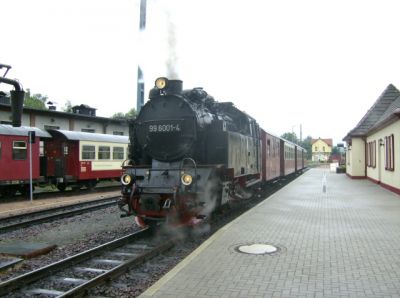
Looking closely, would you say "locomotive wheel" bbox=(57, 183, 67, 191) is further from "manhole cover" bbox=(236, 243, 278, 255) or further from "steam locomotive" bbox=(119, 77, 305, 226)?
"manhole cover" bbox=(236, 243, 278, 255)

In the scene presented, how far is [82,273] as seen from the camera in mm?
6387

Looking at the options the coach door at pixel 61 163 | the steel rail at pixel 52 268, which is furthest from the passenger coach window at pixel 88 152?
the steel rail at pixel 52 268

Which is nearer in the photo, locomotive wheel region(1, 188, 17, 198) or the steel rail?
the steel rail

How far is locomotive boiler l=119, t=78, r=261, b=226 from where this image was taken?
331 inches

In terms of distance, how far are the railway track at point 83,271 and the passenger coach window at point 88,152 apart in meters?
12.2

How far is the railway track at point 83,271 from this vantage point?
217 inches

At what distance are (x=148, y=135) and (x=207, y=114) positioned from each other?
4.71ft

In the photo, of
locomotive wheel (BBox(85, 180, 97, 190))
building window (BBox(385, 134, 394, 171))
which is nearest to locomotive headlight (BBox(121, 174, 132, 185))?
building window (BBox(385, 134, 394, 171))

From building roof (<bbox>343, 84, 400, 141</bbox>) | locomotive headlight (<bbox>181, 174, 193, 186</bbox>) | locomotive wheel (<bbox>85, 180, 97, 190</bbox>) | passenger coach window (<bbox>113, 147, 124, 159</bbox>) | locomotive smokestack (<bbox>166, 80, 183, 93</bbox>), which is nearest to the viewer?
locomotive headlight (<bbox>181, 174, 193, 186</bbox>)

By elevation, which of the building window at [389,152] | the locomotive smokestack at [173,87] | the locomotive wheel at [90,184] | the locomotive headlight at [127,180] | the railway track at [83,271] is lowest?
the railway track at [83,271]

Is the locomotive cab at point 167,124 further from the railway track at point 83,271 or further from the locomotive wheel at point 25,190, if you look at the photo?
the locomotive wheel at point 25,190

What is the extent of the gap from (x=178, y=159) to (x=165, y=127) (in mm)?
765

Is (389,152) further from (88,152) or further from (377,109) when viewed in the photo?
(88,152)

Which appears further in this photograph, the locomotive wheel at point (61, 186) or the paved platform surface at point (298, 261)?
the locomotive wheel at point (61, 186)
